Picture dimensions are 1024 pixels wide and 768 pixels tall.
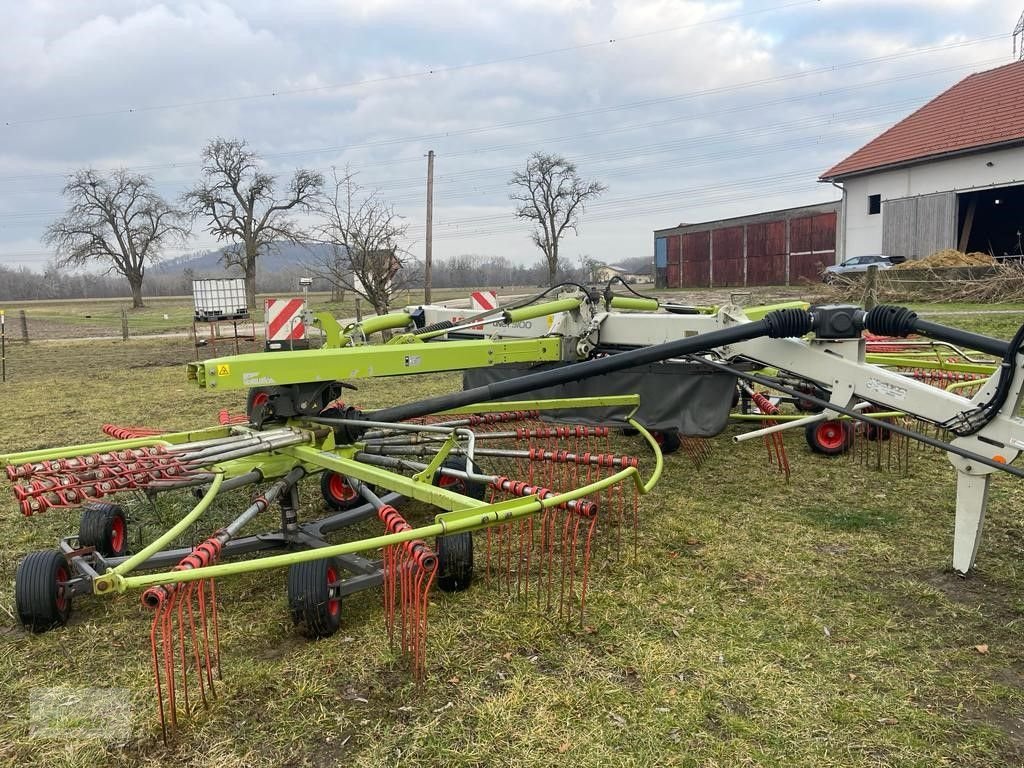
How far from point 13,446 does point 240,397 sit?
3.21 m

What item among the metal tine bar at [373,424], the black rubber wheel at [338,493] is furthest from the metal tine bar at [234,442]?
the black rubber wheel at [338,493]

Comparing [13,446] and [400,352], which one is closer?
[400,352]

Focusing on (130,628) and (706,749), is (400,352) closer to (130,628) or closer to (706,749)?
(130,628)

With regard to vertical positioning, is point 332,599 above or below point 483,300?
below

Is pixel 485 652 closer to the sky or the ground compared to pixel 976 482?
closer to the ground

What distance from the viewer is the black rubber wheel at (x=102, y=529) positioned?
414 cm

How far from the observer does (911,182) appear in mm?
25250

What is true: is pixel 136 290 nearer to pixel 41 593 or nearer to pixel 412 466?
pixel 412 466

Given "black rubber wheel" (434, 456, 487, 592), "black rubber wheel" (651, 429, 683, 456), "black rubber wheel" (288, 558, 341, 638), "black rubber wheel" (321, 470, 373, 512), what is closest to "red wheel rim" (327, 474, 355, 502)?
"black rubber wheel" (321, 470, 373, 512)

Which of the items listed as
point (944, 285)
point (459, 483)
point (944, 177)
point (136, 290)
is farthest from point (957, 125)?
point (136, 290)

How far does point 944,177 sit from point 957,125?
1.95 meters

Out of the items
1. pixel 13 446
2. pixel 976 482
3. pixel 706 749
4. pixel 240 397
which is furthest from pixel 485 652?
pixel 240 397

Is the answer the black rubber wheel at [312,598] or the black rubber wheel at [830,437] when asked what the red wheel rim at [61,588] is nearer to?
the black rubber wheel at [312,598]

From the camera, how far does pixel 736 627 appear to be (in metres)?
3.40
